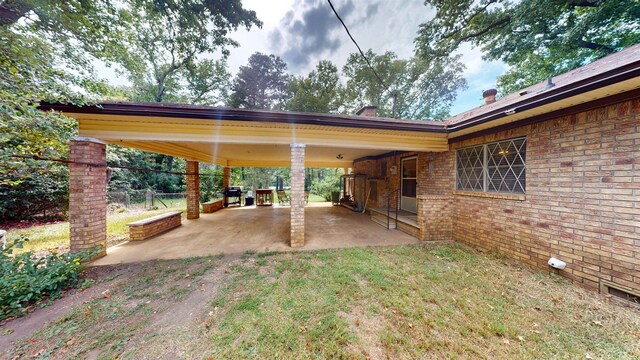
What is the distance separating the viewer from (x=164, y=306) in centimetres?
262

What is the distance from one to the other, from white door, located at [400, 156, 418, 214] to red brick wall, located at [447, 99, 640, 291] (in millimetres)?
2920

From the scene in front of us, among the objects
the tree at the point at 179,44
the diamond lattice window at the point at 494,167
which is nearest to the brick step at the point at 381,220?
the diamond lattice window at the point at 494,167

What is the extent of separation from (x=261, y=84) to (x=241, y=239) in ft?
58.2

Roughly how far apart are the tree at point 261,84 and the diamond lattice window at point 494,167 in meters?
17.3

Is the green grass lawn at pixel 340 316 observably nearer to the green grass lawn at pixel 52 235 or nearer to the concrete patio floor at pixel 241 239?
the concrete patio floor at pixel 241 239

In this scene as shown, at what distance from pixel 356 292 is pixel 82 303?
3.80 metres

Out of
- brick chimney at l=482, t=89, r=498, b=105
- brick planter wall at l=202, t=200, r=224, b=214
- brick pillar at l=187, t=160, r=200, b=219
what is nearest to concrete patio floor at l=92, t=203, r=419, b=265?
brick pillar at l=187, t=160, r=200, b=219

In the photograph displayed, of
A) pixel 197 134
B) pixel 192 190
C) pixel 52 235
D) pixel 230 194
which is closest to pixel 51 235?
pixel 52 235

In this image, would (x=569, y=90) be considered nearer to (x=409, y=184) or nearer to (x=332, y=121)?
(x=332, y=121)

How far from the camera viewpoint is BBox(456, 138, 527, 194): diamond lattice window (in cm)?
392

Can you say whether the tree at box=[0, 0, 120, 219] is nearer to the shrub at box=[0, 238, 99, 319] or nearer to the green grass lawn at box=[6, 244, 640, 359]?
the shrub at box=[0, 238, 99, 319]

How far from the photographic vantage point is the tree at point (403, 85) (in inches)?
671

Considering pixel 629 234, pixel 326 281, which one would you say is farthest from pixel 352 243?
pixel 629 234

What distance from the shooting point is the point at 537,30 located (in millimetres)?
7926
